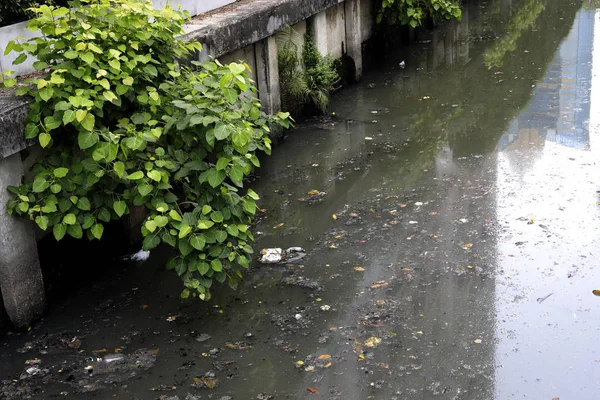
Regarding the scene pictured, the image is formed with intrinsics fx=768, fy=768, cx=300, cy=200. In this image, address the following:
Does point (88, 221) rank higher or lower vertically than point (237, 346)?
higher

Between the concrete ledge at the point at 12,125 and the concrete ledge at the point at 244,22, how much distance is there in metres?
2.19

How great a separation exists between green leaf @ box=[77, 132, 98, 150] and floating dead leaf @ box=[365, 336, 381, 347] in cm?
233

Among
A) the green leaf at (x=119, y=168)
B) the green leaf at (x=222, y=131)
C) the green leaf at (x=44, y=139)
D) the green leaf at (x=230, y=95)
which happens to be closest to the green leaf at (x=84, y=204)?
the green leaf at (x=119, y=168)

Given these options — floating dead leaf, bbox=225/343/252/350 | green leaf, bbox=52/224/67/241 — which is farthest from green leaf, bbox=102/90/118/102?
floating dead leaf, bbox=225/343/252/350

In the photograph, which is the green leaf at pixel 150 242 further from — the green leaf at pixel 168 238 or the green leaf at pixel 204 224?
the green leaf at pixel 204 224

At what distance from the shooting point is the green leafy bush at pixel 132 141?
5.34m

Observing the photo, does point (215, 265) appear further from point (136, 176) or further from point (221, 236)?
point (136, 176)

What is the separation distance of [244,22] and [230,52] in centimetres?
36

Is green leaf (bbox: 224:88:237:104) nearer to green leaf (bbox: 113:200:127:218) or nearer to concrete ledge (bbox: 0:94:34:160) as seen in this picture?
green leaf (bbox: 113:200:127:218)

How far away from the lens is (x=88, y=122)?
5258 millimetres

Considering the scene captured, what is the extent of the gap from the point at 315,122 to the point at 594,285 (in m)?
5.04

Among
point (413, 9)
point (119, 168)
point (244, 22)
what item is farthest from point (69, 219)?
point (413, 9)

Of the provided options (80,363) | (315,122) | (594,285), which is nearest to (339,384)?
(80,363)

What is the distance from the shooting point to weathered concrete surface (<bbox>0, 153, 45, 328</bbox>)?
5.42 meters
